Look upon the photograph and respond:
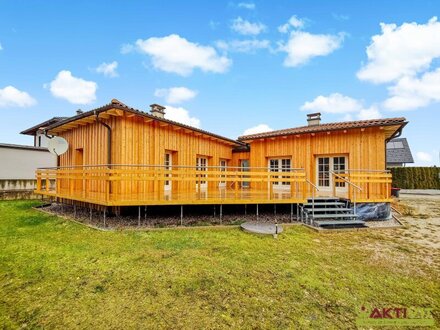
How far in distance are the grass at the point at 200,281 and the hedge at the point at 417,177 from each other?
21135 mm

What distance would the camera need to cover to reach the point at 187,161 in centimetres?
1139

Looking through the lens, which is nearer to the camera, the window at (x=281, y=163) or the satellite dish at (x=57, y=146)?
the satellite dish at (x=57, y=146)

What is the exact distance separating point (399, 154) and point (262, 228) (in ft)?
97.5

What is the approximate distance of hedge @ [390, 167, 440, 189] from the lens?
71.2 feet

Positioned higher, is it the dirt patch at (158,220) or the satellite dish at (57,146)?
the satellite dish at (57,146)

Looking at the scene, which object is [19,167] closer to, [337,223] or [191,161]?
[191,161]

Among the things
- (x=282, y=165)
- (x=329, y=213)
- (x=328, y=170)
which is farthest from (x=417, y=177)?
(x=329, y=213)

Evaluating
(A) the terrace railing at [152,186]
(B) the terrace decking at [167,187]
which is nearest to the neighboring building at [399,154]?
(B) the terrace decking at [167,187]

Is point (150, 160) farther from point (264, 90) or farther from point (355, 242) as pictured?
point (264, 90)

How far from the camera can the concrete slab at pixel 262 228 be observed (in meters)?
6.69

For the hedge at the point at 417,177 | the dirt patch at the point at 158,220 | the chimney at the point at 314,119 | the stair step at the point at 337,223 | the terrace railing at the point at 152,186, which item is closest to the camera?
the terrace railing at the point at 152,186

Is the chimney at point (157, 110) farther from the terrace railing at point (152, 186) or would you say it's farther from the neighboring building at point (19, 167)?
the neighboring building at point (19, 167)

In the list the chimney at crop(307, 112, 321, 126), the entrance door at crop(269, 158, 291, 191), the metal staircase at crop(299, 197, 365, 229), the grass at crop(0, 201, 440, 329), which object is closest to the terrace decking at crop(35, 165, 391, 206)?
the metal staircase at crop(299, 197, 365, 229)

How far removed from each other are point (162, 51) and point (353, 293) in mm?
19320
